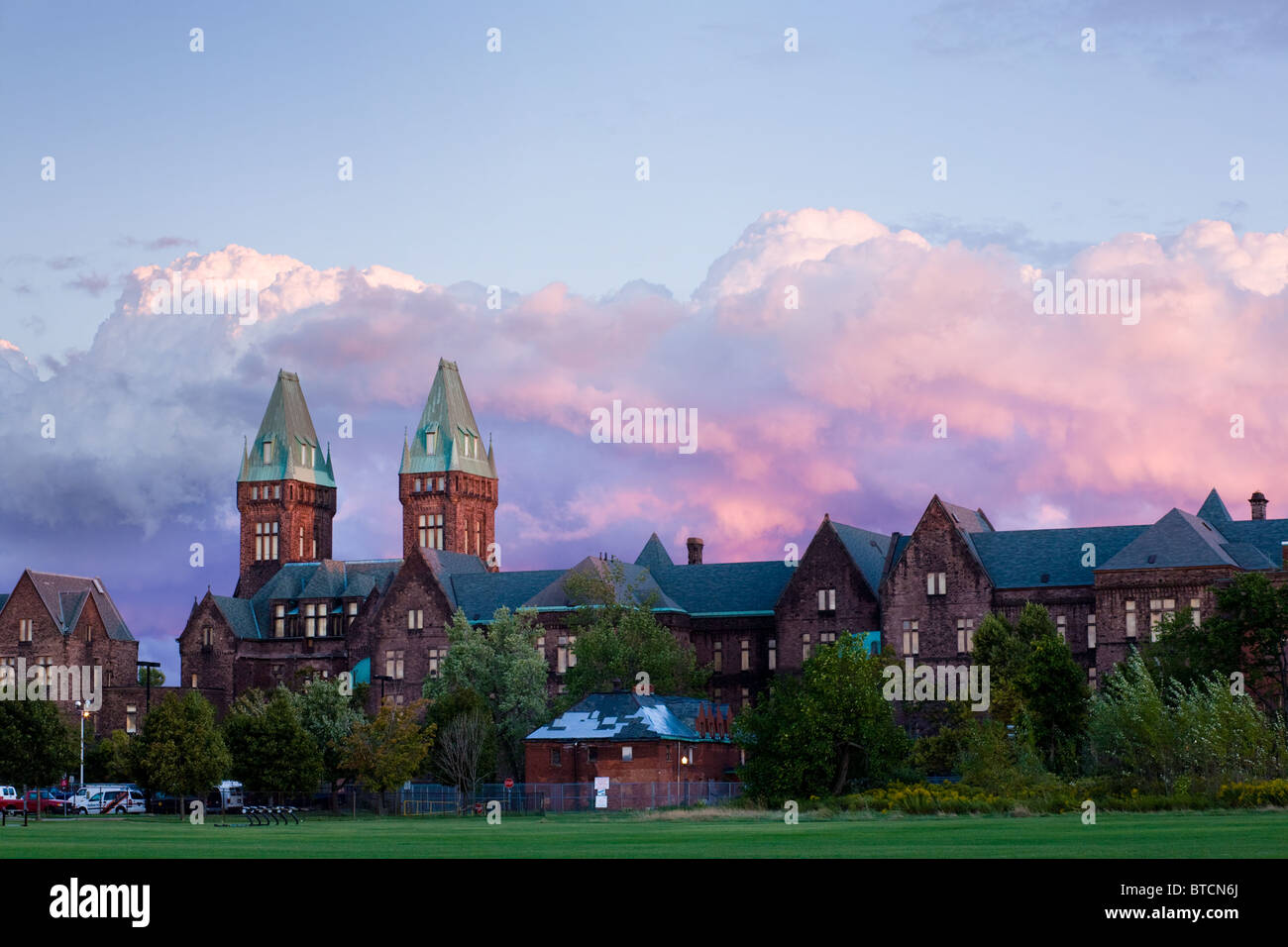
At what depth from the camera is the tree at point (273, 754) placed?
308 ft

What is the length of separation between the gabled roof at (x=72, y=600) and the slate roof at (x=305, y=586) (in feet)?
27.0

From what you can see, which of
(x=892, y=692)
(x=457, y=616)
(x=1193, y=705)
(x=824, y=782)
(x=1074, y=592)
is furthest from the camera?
(x=457, y=616)

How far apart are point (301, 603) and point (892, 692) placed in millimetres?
63551

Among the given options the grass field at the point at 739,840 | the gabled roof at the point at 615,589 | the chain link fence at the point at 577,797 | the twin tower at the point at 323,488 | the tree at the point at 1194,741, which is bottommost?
the chain link fence at the point at 577,797

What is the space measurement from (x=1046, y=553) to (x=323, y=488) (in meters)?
82.2

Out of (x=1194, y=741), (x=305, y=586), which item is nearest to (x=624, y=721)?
(x=1194, y=741)

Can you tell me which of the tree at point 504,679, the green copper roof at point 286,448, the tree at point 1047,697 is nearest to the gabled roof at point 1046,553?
the tree at point 1047,697

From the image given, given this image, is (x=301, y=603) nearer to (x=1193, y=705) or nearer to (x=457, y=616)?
(x=457, y=616)

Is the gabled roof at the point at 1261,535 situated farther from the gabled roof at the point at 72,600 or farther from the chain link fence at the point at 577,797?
the gabled roof at the point at 72,600

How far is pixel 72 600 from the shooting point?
142 m

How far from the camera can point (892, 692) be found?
101312mm

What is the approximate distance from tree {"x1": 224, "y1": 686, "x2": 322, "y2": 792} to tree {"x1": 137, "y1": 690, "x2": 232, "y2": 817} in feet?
11.3
